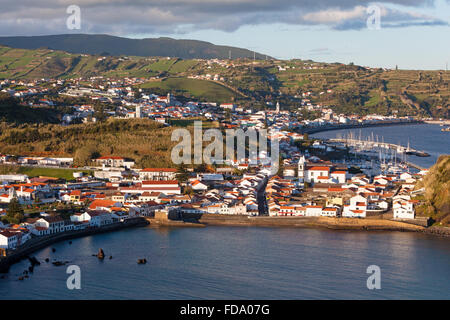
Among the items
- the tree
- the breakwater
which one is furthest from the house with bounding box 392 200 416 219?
the tree

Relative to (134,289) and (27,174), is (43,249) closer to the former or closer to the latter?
(134,289)

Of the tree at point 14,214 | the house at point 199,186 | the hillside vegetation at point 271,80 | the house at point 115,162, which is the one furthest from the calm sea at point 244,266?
the hillside vegetation at point 271,80

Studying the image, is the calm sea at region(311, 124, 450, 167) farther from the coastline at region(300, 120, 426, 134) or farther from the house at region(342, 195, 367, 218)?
the house at region(342, 195, 367, 218)

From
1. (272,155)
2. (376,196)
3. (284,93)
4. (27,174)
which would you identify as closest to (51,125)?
(27,174)

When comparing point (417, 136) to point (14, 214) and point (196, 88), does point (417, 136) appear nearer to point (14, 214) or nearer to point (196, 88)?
point (196, 88)

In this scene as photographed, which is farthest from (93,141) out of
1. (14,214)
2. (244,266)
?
(244,266)
